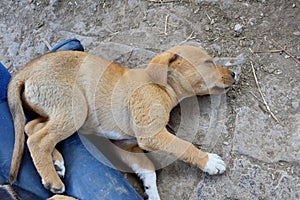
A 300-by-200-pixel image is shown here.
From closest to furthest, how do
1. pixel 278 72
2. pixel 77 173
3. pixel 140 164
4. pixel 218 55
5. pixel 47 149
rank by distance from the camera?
pixel 47 149, pixel 77 173, pixel 140 164, pixel 278 72, pixel 218 55

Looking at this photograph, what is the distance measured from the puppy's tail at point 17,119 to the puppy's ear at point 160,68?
0.90 metres

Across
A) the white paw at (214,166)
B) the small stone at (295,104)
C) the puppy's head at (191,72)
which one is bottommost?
the white paw at (214,166)

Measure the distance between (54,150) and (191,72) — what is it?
111cm

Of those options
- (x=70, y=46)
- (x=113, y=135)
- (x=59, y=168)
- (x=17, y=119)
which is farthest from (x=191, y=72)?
(x=17, y=119)

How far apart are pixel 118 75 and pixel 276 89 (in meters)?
1.18

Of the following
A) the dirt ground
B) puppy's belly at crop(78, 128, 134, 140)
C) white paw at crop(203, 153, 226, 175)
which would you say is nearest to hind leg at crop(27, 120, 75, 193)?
puppy's belly at crop(78, 128, 134, 140)

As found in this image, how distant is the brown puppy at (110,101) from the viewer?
3211mm

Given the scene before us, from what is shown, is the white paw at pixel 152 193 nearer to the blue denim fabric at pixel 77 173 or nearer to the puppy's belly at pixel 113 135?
the blue denim fabric at pixel 77 173

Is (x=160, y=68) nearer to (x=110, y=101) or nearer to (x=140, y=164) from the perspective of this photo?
(x=110, y=101)

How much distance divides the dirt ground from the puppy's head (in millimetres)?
212

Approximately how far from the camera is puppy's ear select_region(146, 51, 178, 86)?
10.8 ft

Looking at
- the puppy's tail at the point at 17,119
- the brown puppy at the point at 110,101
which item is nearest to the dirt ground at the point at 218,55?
the brown puppy at the point at 110,101

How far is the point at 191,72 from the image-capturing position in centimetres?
338

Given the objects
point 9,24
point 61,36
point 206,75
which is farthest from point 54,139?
point 9,24
